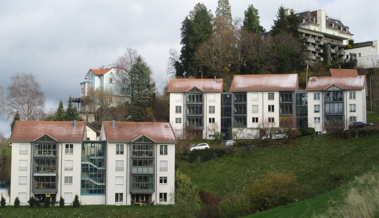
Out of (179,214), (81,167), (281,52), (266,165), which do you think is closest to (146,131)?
(81,167)

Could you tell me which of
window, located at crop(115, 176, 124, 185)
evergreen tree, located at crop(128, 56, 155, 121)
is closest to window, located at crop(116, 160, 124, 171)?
window, located at crop(115, 176, 124, 185)

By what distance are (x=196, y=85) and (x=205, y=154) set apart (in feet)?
56.4

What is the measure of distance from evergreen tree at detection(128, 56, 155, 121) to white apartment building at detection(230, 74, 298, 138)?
49.2ft

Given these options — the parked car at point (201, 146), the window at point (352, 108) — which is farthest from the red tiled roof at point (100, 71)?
the window at point (352, 108)

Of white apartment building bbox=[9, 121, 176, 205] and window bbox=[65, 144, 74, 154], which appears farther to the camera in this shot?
window bbox=[65, 144, 74, 154]

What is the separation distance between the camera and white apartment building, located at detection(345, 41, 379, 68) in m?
96.6

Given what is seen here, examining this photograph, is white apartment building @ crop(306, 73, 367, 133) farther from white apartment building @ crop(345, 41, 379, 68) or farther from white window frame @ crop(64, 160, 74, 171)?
white window frame @ crop(64, 160, 74, 171)

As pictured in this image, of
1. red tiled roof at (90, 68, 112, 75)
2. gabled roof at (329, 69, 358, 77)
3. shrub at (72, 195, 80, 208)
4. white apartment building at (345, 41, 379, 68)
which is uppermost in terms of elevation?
white apartment building at (345, 41, 379, 68)

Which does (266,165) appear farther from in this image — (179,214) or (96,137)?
(96,137)

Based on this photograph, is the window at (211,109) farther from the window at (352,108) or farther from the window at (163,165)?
the window at (352,108)

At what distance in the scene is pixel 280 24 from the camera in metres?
88.4

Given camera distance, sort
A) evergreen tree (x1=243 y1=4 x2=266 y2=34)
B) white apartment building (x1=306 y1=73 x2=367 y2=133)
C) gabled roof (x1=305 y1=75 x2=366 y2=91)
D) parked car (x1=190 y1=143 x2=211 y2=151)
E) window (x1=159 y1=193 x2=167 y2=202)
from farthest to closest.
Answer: evergreen tree (x1=243 y1=4 x2=266 y2=34), gabled roof (x1=305 y1=75 x2=366 y2=91), white apartment building (x1=306 y1=73 x2=367 y2=133), parked car (x1=190 y1=143 x2=211 y2=151), window (x1=159 y1=193 x2=167 y2=202)

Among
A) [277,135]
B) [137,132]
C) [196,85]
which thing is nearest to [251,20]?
[196,85]

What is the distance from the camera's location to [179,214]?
37688 mm
